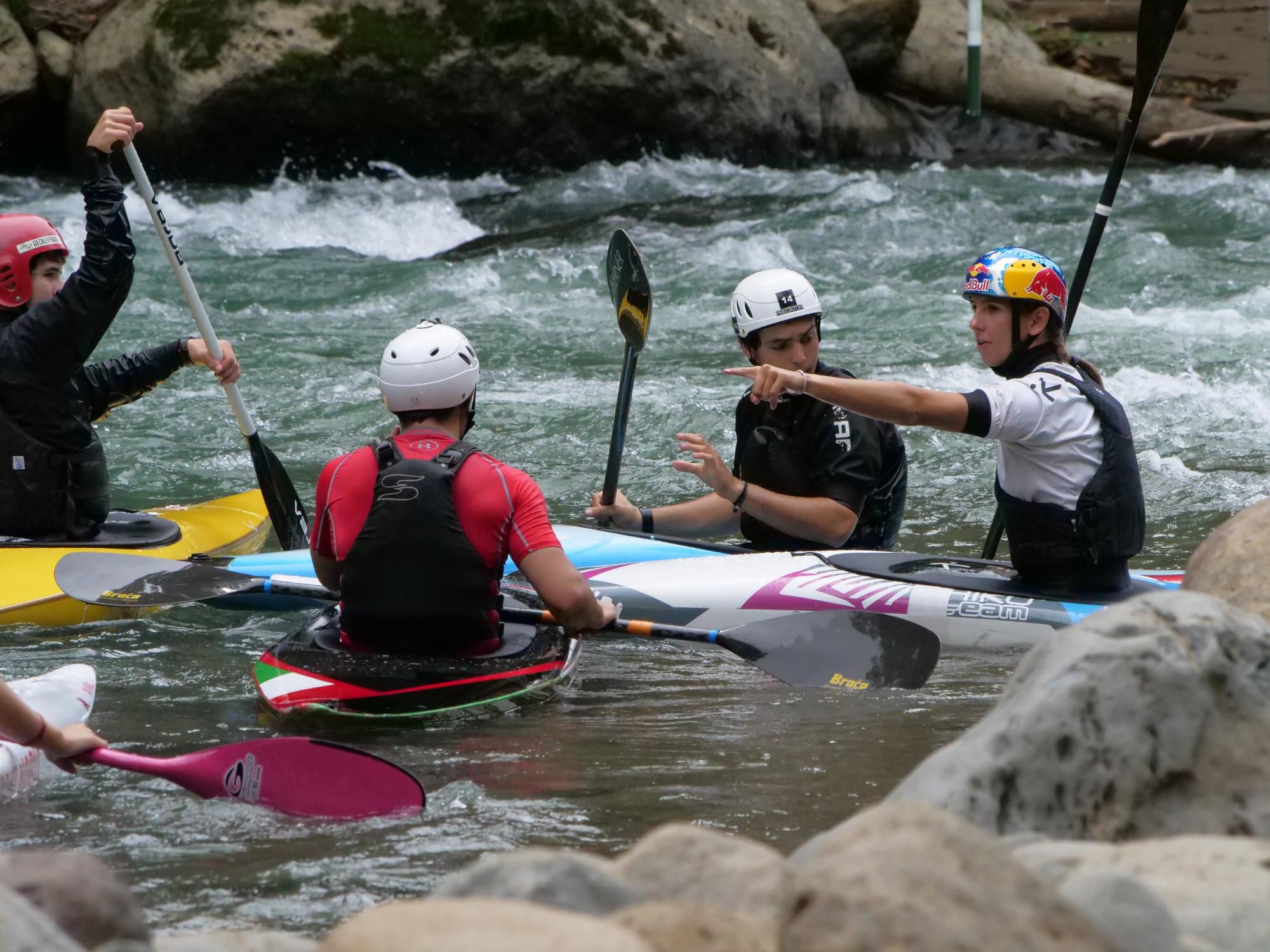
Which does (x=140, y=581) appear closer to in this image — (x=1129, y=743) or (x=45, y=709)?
(x=45, y=709)

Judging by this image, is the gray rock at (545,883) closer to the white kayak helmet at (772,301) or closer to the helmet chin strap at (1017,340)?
the helmet chin strap at (1017,340)

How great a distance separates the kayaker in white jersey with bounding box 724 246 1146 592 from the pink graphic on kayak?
0.46m

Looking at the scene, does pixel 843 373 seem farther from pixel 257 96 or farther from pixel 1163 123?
pixel 1163 123

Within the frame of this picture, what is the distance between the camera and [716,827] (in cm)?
314

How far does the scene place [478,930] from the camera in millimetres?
1729

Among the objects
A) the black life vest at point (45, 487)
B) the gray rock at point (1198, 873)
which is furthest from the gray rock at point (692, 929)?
the black life vest at point (45, 487)

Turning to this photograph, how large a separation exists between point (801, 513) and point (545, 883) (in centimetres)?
312

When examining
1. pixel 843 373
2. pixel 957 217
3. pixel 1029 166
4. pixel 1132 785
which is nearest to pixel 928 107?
pixel 1029 166

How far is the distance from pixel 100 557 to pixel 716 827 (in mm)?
2650

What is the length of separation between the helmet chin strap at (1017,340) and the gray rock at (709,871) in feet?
8.23

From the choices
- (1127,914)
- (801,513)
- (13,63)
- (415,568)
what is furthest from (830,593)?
(13,63)

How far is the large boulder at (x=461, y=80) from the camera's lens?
1277 cm

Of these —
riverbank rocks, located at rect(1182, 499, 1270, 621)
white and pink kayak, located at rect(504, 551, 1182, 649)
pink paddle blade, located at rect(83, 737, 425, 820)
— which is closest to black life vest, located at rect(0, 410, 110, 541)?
white and pink kayak, located at rect(504, 551, 1182, 649)

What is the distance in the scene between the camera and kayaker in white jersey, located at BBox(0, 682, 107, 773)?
10.0ft
